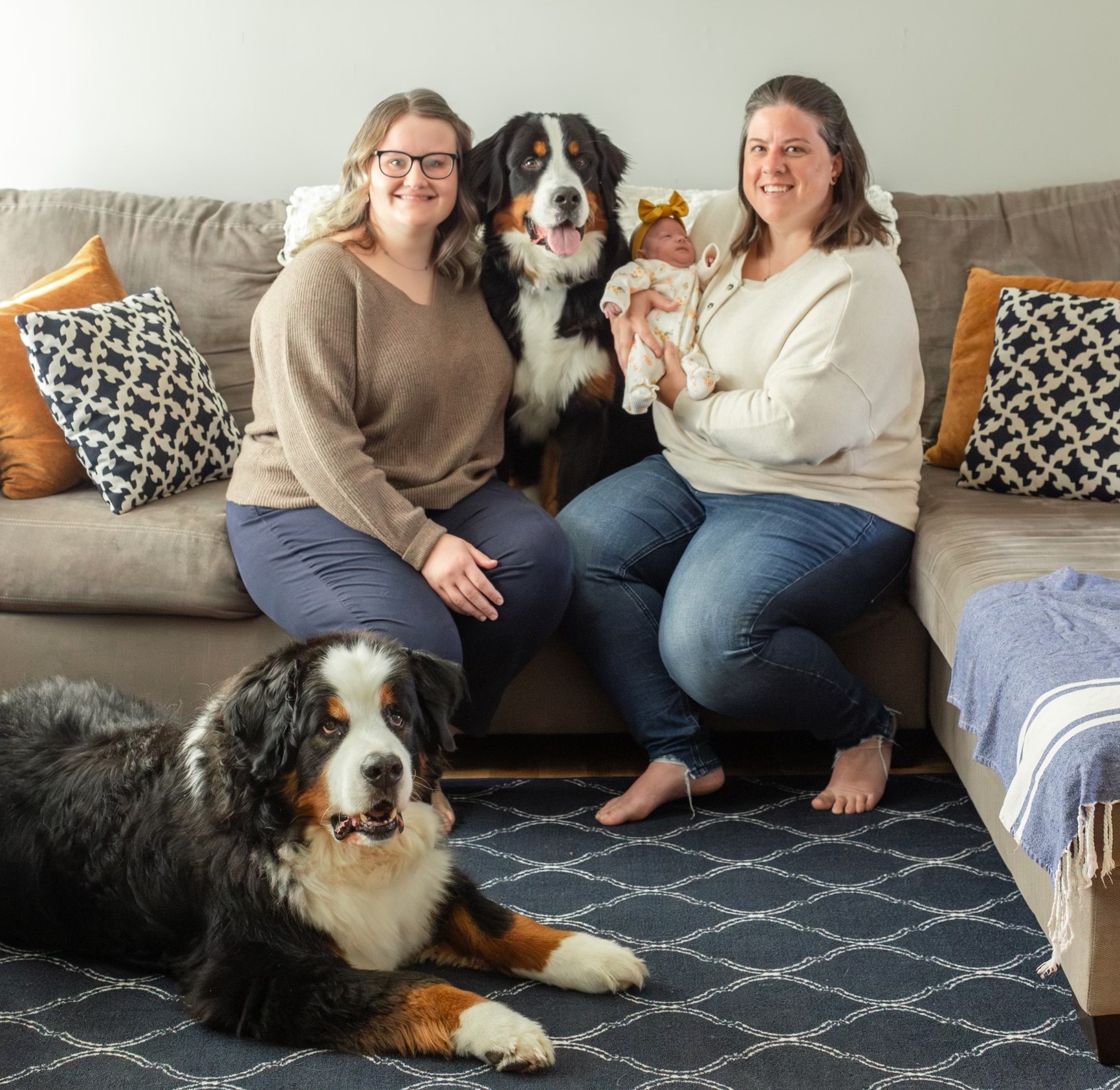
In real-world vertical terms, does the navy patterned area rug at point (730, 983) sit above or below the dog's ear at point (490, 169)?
below

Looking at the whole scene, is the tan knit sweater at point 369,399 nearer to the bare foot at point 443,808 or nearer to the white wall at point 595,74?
the bare foot at point 443,808

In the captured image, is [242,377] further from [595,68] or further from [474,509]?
[595,68]

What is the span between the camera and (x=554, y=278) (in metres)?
2.46

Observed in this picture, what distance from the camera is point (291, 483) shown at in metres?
2.26

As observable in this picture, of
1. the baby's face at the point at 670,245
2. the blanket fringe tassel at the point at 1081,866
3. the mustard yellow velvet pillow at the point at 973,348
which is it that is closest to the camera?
the blanket fringe tassel at the point at 1081,866

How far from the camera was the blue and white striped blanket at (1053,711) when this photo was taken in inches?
57.2

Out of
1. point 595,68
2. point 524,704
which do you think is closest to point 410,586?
point 524,704

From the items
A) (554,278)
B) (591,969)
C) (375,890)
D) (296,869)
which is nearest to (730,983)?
(591,969)

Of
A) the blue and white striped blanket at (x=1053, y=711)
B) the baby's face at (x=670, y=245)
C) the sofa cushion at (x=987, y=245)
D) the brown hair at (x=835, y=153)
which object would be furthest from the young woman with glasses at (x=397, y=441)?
the sofa cushion at (x=987, y=245)

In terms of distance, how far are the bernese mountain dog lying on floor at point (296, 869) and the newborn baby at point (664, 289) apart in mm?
850

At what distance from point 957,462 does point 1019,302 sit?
1.23 feet

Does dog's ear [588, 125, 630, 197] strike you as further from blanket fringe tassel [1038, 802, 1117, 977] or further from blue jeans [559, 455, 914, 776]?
blanket fringe tassel [1038, 802, 1117, 977]

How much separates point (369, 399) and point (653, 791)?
35.0 inches

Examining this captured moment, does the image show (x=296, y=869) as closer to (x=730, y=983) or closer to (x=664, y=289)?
(x=730, y=983)
